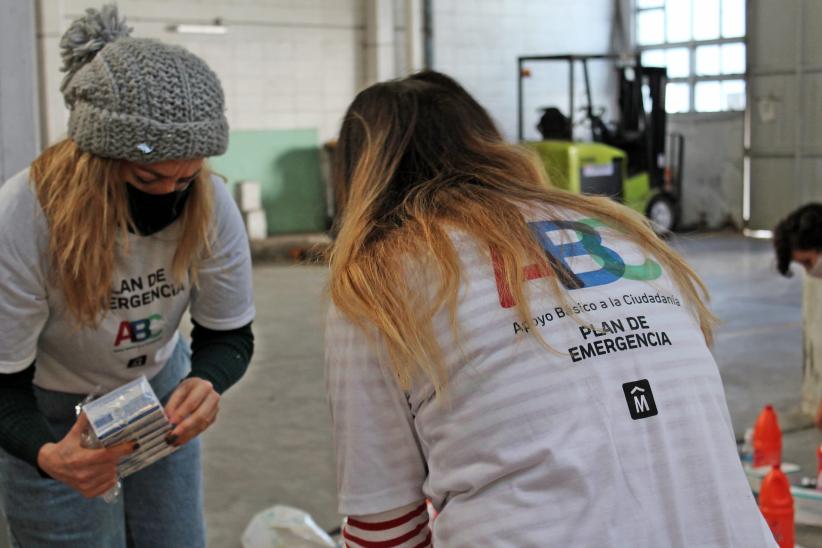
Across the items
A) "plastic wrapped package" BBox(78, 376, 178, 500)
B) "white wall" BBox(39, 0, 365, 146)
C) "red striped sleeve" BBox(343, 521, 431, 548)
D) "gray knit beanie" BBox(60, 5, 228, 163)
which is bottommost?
"red striped sleeve" BBox(343, 521, 431, 548)

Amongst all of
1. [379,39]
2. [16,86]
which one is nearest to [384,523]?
[16,86]

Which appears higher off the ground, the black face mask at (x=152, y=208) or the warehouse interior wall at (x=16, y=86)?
the warehouse interior wall at (x=16, y=86)

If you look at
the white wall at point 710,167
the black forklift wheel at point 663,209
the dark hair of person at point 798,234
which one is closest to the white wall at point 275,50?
the black forklift wheel at point 663,209

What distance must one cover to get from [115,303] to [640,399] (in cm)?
100

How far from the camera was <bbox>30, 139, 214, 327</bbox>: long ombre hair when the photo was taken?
171cm

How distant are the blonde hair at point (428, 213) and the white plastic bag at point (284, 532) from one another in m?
1.84

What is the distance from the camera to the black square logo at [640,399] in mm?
1220

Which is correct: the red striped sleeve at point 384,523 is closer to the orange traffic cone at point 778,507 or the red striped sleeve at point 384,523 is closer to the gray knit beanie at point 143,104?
the gray knit beanie at point 143,104

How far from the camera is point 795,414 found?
16.4 ft

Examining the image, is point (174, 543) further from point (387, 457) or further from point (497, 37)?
point (497, 37)

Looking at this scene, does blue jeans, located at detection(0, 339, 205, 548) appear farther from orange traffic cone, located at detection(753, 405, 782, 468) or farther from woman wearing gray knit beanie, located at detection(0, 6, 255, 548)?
orange traffic cone, located at detection(753, 405, 782, 468)

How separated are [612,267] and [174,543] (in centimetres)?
118

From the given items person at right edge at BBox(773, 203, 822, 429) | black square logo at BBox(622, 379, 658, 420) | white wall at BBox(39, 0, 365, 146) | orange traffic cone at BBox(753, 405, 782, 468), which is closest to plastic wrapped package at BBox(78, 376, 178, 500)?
black square logo at BBox(622, 379, 658, 420)

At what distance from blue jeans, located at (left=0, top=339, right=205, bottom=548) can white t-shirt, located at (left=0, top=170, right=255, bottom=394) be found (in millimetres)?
61
